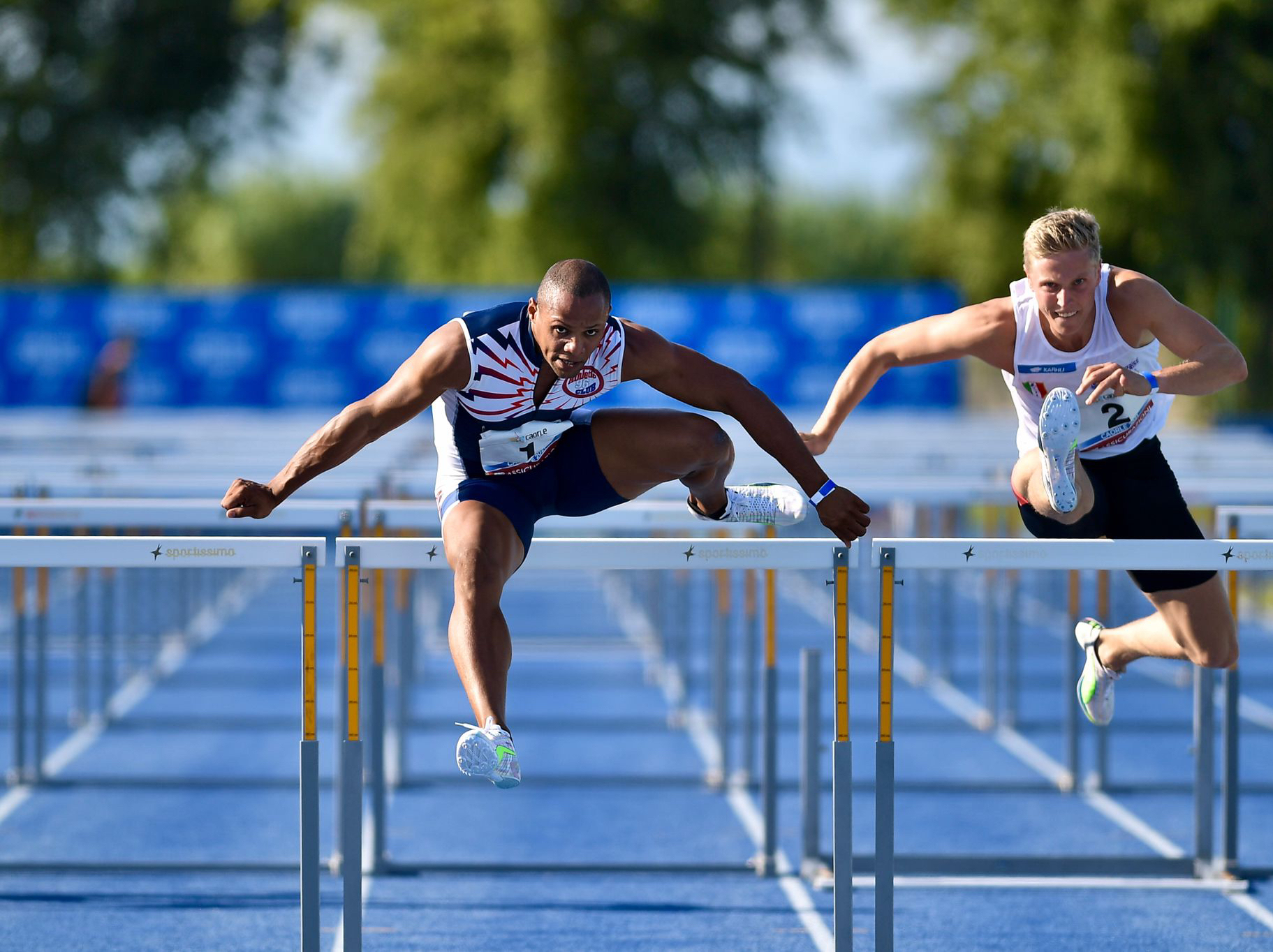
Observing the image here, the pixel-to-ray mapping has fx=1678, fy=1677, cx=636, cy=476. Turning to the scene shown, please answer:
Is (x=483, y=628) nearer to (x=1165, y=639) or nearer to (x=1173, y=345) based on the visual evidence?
(x=1173, y=345)

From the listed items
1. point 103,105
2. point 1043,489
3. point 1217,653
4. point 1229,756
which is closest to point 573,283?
point 1043,489

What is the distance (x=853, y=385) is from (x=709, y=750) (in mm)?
4476

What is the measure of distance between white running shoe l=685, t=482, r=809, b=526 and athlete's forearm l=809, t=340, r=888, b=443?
23 cm

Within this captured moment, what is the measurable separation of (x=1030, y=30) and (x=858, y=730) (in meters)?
13.1

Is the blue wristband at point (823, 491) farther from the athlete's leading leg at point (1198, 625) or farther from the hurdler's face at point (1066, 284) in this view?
the athlete's leading leg at point (1198, 625)

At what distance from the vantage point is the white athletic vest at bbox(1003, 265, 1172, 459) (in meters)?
4.73

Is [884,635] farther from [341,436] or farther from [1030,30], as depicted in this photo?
[1030,30]

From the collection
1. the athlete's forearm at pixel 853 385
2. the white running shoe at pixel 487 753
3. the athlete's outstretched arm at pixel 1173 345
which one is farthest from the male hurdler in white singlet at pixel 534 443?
the athlete's outstretched arm at pixel 1173 345

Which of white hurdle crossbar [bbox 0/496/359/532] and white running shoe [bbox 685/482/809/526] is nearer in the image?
white running shoe [bbox 685/482/809/526]

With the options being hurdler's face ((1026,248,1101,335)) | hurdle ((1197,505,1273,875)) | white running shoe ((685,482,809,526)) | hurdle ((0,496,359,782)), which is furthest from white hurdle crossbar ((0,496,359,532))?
hurdle ((1197,505,1273,875))

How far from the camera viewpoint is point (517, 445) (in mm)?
4723

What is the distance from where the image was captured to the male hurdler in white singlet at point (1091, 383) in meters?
4.62

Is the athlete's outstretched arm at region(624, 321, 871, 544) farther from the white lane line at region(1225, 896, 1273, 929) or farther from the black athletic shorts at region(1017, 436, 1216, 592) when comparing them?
the white lane line at region(1225, 896, 1273, 929)

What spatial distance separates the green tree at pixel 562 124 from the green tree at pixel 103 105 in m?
4.60
